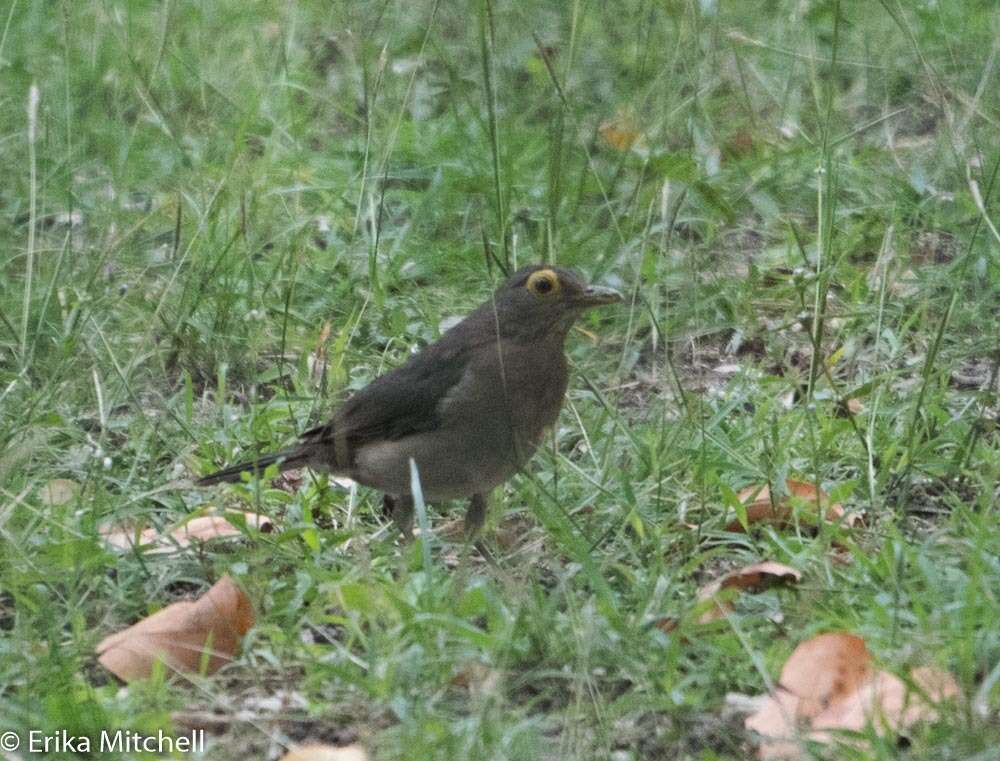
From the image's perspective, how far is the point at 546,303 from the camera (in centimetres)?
546

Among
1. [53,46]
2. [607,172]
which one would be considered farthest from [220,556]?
[53,46]

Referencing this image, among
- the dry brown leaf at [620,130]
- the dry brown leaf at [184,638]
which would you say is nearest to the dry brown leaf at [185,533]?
the dry brown leaf at [184,638]

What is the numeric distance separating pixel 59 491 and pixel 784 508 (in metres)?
2.20

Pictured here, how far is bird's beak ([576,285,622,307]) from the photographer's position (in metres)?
5.36

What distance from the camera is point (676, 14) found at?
660 cm

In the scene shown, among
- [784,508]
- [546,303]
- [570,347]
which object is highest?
[546,303]

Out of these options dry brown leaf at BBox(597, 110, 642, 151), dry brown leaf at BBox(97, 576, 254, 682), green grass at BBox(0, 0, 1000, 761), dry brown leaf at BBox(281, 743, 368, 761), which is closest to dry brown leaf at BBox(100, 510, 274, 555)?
green grass at BBox(0, 0, 1000, 761)

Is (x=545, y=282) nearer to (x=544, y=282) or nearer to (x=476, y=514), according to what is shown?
(x=544, y=282)

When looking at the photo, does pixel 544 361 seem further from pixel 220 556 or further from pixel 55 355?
pixel 55 355

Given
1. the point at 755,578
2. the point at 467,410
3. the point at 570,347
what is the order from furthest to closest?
1. the point at 570,347
2. the point at 467,410
3. the point at 755,578

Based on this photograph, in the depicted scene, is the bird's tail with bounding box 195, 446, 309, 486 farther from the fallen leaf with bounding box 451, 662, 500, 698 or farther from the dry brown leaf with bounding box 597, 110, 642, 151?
the dry brown leaf with bounding box 597, 110, 642, 151

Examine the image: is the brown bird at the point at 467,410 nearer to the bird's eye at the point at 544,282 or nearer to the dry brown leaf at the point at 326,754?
the bird's eye at the point at 544,282

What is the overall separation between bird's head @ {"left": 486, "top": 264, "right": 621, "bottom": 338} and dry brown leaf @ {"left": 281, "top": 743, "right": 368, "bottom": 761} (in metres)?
1.97

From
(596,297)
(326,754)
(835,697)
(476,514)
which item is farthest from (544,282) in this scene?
(326,754)
